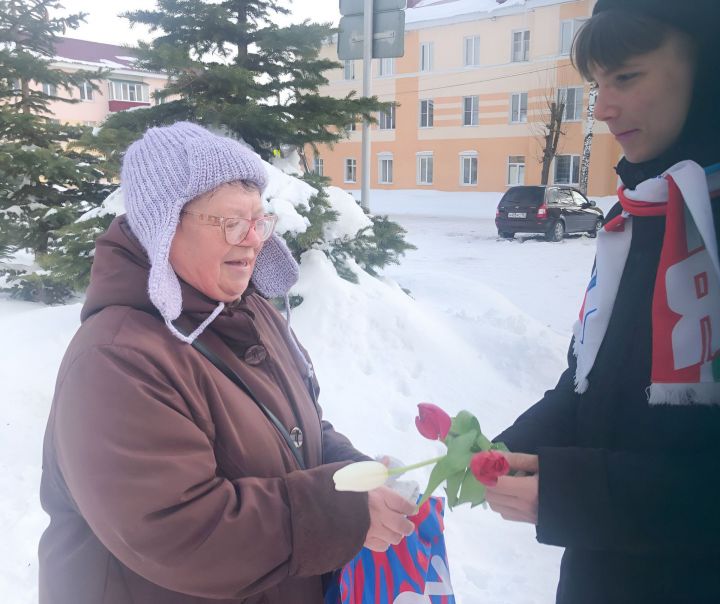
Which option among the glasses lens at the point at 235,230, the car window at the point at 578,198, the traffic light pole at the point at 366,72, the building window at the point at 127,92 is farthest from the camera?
the building window at the point at 127,92

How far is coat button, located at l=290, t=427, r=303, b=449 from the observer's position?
1.69m

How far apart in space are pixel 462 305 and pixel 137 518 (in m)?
6.56

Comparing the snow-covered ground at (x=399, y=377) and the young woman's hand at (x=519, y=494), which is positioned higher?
Answer: the young woman's hand at (x=519, y=494)

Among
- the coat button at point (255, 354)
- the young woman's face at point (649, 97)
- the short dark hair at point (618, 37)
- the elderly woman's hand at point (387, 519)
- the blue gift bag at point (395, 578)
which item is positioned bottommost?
the blue gift bag at point (395, 578)

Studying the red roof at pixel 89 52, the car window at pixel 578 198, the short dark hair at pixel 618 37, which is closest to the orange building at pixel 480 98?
the car window at pixel 578 198

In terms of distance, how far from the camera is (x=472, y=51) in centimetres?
3134

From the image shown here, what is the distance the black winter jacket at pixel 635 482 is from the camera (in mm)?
1193

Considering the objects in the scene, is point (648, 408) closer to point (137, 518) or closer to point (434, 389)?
point (137, 518)

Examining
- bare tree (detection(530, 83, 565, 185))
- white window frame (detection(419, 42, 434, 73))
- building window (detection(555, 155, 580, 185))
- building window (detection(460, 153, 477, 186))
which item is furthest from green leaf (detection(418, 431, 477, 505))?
white window frame (detection(419, 42, 434, 73))

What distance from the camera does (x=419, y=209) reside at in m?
29.0

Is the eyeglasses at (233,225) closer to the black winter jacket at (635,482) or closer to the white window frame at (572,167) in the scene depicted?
the black winter jacket at (635,482)

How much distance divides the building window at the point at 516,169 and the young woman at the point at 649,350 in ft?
102

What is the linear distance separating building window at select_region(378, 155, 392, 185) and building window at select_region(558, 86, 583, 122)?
9707mm

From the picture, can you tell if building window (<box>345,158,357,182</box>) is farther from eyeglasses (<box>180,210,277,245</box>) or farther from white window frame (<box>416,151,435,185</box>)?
eyeglasses (<box>180,210,277,245</box>)
